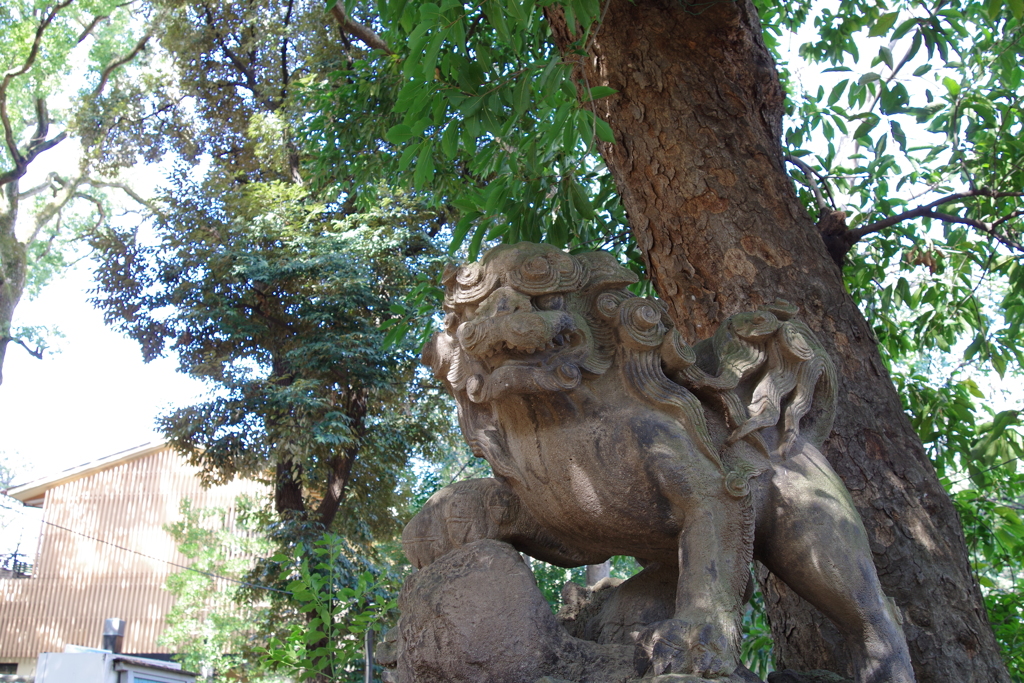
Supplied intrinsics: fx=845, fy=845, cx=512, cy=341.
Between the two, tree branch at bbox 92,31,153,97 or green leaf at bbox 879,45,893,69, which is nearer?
green leaf at bbox 879,45,893,69

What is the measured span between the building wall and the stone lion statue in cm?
1233

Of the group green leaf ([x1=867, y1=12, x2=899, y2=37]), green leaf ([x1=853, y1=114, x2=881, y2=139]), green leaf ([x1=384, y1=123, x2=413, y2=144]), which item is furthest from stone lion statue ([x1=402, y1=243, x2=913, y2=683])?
green leaf ([x1=853, y1=114, x2=881, y2=139])

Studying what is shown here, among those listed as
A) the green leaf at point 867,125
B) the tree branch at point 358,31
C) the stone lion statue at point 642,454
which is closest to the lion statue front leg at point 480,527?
the stone lion statue at point 642,454

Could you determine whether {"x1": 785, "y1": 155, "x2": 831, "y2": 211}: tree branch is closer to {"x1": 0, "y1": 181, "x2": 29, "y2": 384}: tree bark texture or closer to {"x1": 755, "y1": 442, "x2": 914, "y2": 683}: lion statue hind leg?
{"x1": 755, "y1": 442, "x2": 914, "y2": 683}: lion statue hind leg

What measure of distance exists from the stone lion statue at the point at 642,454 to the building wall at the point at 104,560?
12334mm

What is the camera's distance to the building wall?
13.6m

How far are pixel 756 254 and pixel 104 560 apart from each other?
14264mm

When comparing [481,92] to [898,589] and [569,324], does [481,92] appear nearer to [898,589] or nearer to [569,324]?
[569,324]

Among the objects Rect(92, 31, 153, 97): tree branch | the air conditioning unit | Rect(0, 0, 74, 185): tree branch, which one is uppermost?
Rect(92, 31, 153, 97): tree branch

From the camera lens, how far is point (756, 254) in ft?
8.80

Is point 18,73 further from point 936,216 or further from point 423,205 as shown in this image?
point 936,216

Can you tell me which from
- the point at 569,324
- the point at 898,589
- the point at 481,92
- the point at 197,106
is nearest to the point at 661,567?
the point at 569,324

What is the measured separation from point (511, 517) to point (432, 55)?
1.10m

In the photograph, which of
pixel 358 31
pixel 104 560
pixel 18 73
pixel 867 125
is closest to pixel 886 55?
pixel 867 125
